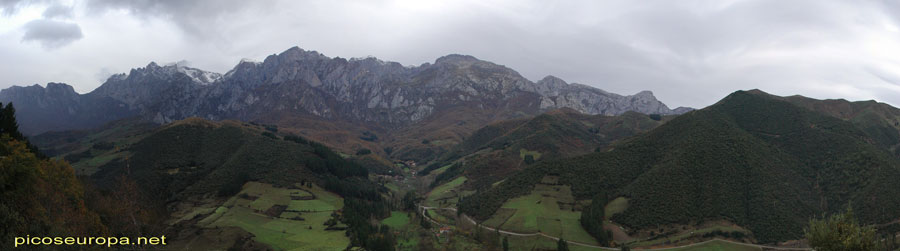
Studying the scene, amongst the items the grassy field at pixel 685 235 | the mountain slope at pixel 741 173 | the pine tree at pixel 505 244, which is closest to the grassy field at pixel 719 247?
the grassy field at pixel 685 235

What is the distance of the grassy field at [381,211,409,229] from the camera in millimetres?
160587

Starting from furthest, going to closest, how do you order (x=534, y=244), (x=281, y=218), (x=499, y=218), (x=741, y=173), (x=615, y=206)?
(x=499, y=218) → (x=615, y=206) → (x=741, y=173) → (x=281, y=218) → (x=534, y=244)

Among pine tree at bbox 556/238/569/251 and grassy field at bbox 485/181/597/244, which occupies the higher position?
grassy field at bbox 485/181/597/244

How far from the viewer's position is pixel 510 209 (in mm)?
159875

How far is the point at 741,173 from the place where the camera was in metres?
148

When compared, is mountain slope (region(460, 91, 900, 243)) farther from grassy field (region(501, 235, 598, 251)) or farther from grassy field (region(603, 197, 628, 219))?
grassy field (region(501, 235, 598, 251))

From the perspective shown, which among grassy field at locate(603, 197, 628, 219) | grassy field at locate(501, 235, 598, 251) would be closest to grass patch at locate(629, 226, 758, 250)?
grassy field at locate(501, 235, 598, 251)

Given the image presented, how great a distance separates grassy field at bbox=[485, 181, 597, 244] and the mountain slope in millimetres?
4753

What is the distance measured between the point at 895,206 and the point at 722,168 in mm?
42446

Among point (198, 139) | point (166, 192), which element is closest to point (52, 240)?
point (166, 192)

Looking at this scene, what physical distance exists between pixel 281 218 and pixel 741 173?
505ft

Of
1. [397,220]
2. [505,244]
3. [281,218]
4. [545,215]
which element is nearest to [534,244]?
[505,244]

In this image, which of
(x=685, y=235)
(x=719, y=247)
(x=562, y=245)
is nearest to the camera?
(x=719, y=247)

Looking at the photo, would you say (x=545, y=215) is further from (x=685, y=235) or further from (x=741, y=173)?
(x=741, y=173)
